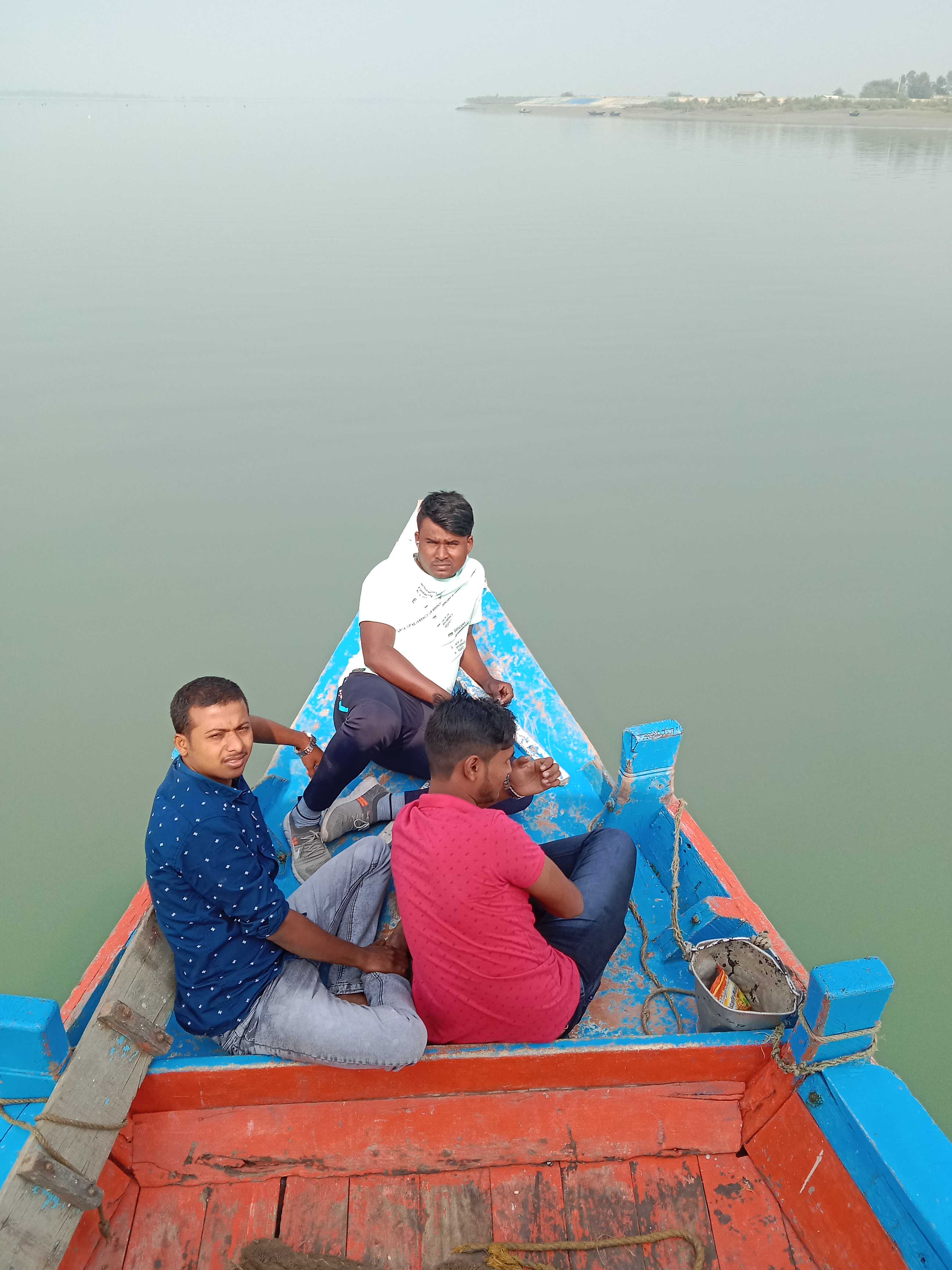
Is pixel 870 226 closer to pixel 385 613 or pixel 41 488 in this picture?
pixel 41 488

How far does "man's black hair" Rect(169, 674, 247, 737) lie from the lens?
2025mm

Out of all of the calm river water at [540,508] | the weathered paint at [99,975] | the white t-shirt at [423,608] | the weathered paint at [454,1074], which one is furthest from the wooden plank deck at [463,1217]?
the white t-shirt at [423,608]

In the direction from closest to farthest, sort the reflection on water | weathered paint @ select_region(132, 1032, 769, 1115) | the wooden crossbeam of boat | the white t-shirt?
1. the wooden crossbeam of boat
2. weathered paint @ select_region(132, 1032, 769, 1115)
3. the white t-shirt
4. the reflection on water

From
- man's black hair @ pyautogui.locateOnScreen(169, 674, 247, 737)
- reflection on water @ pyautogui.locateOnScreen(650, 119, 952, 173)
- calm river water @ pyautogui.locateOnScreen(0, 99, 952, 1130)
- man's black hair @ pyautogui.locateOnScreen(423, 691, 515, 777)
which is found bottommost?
calm river water @ pyautogui.locateOnScreen(0, 99, 952, 1130)

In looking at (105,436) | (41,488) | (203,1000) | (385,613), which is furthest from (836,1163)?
(105,436)

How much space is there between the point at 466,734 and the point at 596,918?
2.15 feet

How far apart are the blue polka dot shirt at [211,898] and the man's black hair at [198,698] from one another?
9 centimetres

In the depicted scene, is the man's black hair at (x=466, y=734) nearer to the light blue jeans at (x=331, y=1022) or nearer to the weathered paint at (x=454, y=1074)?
the light blue jeans at (x=331, y=1022)

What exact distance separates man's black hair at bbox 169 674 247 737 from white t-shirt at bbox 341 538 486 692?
3.77 ft

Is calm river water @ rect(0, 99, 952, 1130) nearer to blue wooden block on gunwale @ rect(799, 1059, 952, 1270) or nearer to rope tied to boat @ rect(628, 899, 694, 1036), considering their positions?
rope tied to boat @ rect(628, 899, 694, 1036)

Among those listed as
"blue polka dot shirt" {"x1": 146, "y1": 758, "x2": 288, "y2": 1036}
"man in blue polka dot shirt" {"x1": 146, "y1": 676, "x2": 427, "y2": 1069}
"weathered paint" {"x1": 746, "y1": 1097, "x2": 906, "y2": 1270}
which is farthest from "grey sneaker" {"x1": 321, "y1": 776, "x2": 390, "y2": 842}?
"weathered paint" {"x1": 746, "y1": 1097, "x2": 906, "y2": 1270}

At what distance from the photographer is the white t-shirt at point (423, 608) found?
3.25 metres

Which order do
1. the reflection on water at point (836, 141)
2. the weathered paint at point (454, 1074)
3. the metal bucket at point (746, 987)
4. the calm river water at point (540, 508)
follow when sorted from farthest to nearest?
the reflection on water at point (836, 141) → the calm river water at point (540, 508) → the metal bucket at point (746, 987) → the weathered paint at point (454, 1074)

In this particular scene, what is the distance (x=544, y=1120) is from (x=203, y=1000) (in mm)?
864
